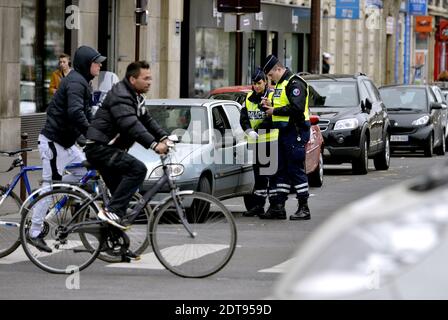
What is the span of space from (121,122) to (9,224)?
145cm

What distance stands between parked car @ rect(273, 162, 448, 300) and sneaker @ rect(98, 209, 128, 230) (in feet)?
23.9

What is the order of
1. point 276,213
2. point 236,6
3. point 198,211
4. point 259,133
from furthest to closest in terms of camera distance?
point 236,6
point 259,133
point 276,213
point 198,211

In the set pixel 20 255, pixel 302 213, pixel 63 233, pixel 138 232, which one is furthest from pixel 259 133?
pixel 63 233

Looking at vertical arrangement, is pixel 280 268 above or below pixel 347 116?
below

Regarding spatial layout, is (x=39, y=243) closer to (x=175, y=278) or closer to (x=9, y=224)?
(x=9, y=224)

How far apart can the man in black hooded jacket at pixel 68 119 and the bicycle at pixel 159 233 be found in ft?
2.69

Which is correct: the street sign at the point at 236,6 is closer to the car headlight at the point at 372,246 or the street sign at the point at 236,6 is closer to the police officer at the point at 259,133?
the police officer at the point at 259,133

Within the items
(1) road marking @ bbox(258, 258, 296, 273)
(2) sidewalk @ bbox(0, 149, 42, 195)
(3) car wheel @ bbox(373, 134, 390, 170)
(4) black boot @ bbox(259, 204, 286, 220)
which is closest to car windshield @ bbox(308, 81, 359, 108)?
(3) car wheel @ bbox(373, 134, 390, 170)

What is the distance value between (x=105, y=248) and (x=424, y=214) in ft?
24.9

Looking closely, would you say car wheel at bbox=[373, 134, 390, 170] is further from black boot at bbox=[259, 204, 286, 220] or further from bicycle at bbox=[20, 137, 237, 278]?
bicycle at bbox=[20, 137, 237, 278]

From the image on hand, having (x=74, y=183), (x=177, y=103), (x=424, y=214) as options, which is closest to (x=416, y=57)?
(x=177, y=103)

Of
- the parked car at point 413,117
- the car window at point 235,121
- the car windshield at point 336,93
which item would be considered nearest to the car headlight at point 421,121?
the parked car at point 413,117

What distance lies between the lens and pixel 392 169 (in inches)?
1009

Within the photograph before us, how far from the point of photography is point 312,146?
752 inches
